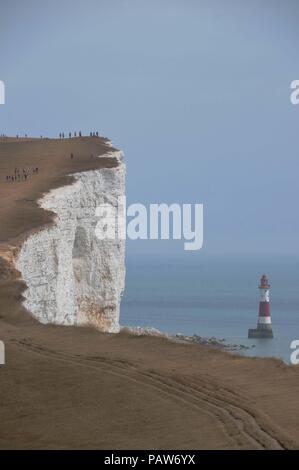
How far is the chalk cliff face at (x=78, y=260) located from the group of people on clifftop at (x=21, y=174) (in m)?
3.20

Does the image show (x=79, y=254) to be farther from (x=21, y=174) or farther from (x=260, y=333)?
(x=260, y=333)

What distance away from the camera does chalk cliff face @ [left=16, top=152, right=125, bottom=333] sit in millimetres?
44812

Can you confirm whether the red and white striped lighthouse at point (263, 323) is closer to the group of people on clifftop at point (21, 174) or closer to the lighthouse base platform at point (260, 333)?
the lighthouse base platform at point (260, 333)

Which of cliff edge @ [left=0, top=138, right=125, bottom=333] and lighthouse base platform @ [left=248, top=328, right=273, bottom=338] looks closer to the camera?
cliff edge @ [left=0, top=138, right=125, bottom=333]

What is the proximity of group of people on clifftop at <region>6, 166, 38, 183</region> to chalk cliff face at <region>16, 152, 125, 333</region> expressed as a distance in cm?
320

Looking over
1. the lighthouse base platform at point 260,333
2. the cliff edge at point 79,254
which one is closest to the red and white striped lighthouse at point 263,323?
the lighthouse base platform at point 260,333

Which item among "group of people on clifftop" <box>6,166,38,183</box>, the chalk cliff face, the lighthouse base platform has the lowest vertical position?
the lighthouse base platform

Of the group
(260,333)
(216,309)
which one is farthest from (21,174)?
(216,309)

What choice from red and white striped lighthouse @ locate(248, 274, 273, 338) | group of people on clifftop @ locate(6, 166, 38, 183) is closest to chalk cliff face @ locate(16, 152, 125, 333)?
group of people on clifftop @ locate(6, 166, 38, 183)

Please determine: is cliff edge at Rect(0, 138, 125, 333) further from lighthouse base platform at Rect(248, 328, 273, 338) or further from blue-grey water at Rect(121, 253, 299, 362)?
lighthouse base platform at Rect(248, 328, 273, 338)

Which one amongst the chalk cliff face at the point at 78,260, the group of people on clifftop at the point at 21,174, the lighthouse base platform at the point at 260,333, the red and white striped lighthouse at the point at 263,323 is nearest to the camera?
the chalk cliff face at the point at 78,260

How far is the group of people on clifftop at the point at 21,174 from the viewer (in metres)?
57.8
